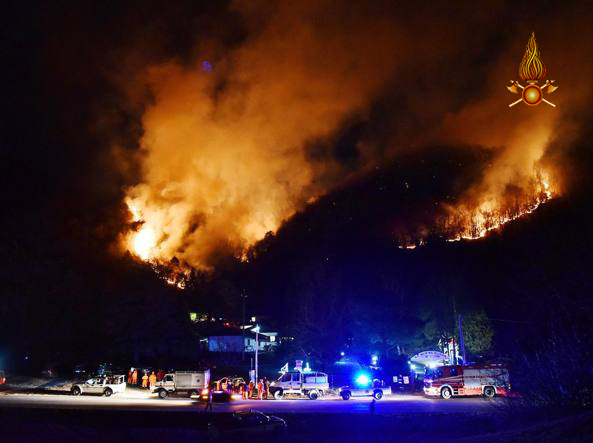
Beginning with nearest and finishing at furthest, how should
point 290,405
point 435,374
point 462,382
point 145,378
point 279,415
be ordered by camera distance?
point 279,415, point 290,405, point 462,382, point 435,374, point 145,378

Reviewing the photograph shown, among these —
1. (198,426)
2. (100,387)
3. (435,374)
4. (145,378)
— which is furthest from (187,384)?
(435,374)

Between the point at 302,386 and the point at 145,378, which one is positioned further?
the point at 145,378

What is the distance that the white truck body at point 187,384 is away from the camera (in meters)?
38.9

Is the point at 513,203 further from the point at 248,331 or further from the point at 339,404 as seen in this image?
the point at 339,404

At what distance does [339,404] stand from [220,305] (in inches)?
1732

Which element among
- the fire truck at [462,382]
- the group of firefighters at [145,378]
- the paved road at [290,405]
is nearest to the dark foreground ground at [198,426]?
the paved road at [290,405]

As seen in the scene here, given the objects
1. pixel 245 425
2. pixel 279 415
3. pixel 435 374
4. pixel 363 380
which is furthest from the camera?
pixel 435 374

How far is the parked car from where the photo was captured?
4184 cm

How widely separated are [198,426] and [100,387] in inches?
762

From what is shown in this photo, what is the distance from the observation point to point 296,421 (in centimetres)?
2655

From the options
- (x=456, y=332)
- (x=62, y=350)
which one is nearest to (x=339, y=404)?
(x=456, y=332)

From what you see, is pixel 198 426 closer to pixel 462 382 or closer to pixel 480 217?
pixel 462 382

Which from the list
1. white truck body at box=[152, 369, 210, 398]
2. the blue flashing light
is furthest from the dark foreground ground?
the blue flashing light

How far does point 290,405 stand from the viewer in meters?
33.7
